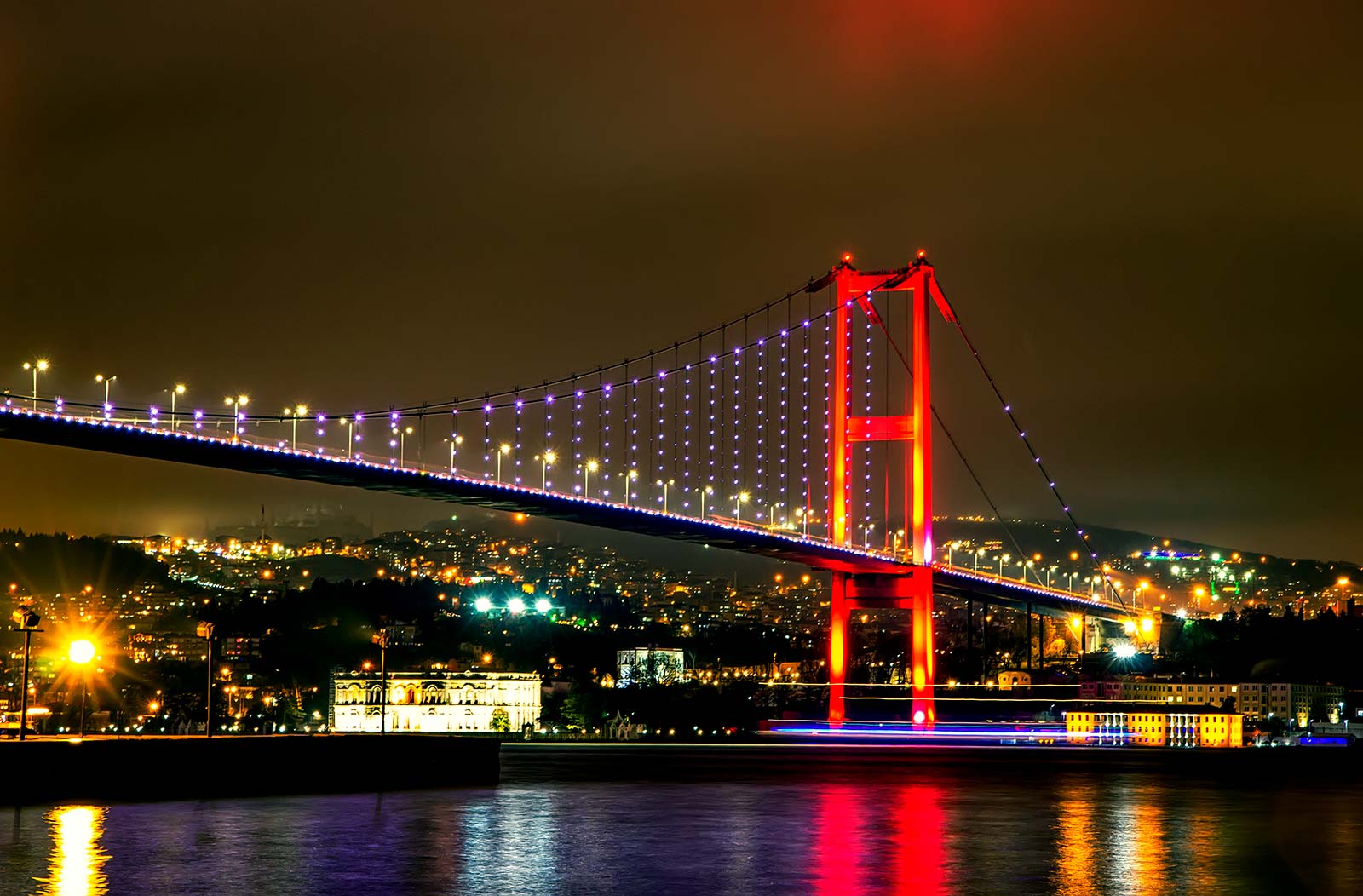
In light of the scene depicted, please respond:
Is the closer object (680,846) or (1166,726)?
(680,846)

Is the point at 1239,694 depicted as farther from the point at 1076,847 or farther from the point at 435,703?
the point at 1076,847

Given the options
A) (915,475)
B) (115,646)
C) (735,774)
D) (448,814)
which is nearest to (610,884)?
(448,814)

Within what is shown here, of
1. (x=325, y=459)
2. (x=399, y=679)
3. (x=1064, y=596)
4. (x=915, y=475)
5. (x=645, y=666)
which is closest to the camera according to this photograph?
(x=325, y=459)

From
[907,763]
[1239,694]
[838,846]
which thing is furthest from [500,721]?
[838,846]

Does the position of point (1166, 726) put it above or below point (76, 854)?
below

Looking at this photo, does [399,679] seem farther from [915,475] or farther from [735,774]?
[735,774]

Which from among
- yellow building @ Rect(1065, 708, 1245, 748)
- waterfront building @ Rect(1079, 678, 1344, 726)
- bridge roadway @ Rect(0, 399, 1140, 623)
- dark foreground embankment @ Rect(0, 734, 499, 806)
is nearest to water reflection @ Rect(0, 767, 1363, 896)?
dark foreground embankment @ Rect(0, 734, 499, 806)
